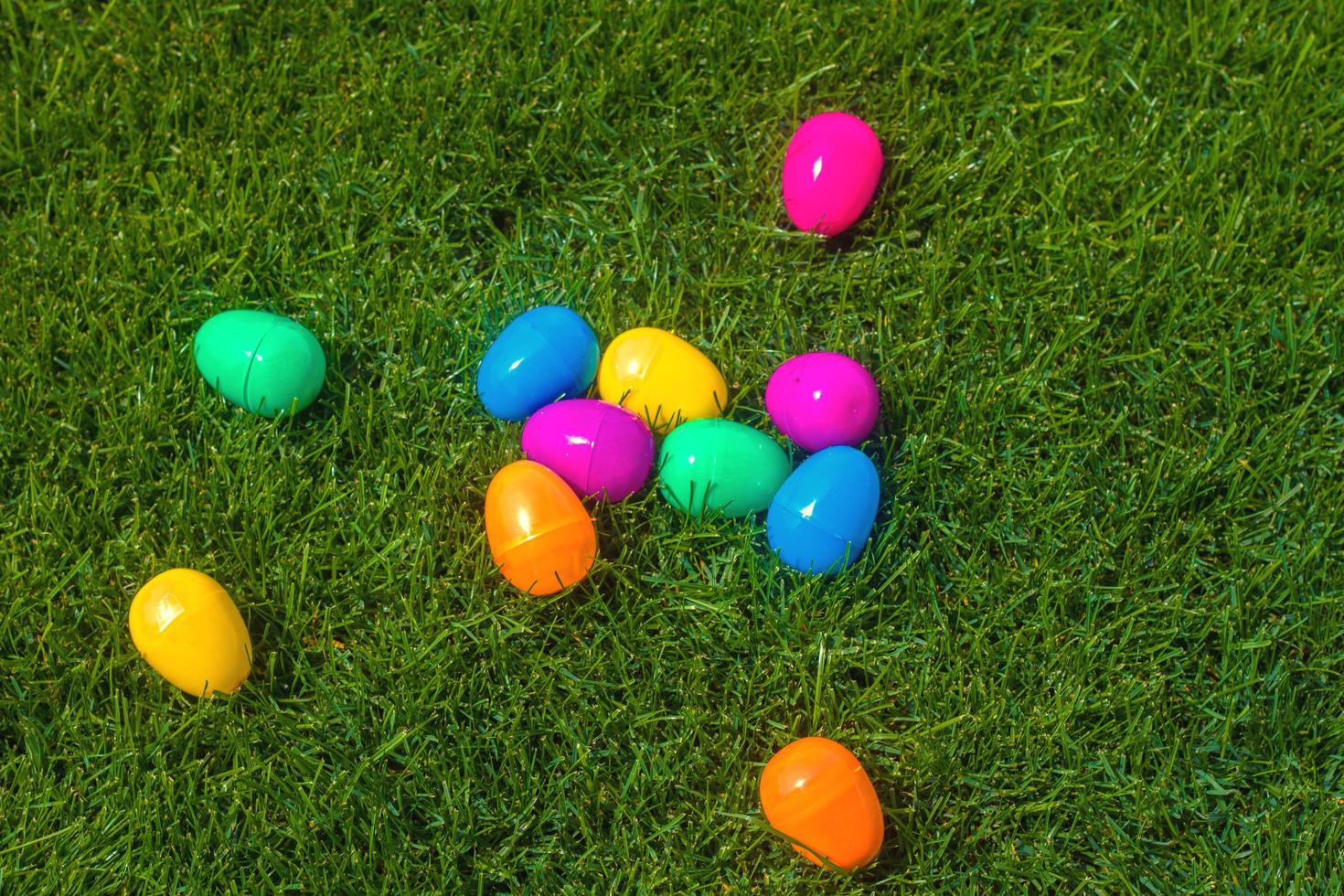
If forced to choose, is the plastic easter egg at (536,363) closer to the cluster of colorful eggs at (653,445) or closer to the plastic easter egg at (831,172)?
the cluster of colorful eggs at (653,445)

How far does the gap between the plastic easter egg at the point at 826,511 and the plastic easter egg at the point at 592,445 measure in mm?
257

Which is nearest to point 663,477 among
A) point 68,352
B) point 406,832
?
point 406,832

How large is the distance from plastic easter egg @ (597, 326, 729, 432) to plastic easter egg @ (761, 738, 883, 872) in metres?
0.65

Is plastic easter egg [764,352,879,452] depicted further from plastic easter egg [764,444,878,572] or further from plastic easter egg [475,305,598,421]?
plastic easter egg [475,305,598,421]

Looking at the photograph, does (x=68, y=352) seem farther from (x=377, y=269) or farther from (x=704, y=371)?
(x=704, y=371)

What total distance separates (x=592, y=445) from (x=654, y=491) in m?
0.16

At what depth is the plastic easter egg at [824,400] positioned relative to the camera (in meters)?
2.13

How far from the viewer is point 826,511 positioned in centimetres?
202

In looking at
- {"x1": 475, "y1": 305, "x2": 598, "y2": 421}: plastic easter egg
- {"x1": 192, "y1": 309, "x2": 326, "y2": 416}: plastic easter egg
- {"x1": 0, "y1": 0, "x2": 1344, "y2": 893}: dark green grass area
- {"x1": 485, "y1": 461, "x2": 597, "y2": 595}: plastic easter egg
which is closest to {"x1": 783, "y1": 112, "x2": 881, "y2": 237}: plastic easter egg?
{"x1": 0, "y1": 0, "x2": 1344, "y2": 893}: dark green grass area

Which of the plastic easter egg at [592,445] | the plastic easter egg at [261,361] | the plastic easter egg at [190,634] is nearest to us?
the plastic easter egg at [190,634]

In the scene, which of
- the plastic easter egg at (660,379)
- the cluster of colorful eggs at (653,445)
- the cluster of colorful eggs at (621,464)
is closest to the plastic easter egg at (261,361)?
the cluster of colorful eggs at (621,464)

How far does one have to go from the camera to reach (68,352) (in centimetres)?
237

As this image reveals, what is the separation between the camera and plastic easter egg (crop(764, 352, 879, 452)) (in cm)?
213

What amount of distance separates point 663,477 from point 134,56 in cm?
159
